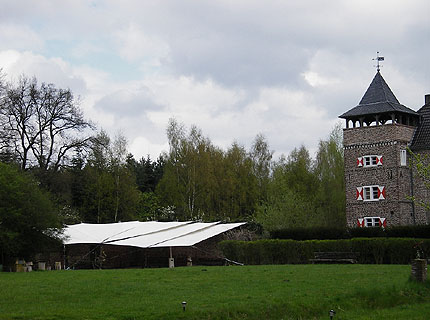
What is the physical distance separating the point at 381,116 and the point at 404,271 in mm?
23769

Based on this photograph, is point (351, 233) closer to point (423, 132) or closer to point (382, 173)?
point (382, 173)

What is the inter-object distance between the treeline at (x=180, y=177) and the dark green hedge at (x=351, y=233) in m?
6.87

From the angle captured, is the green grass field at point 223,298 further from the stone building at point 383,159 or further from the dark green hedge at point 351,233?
the stone building at point 383,159

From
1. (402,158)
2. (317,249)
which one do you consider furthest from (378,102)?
(317,249)

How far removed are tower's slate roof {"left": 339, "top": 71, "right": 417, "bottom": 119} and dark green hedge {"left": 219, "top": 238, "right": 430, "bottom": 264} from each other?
48.7 feet

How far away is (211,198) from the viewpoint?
57125mm

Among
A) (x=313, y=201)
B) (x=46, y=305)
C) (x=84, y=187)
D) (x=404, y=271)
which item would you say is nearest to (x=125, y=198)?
(x=84, y=187)

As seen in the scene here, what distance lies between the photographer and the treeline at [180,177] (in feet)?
146

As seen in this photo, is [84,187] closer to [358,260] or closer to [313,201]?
[313,201]

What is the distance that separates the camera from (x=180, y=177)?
56.1 meters

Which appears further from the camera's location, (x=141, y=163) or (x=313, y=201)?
(x=141, y=163)

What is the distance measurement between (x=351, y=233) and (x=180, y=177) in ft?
80.1

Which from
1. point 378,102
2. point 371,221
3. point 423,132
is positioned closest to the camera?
point 371,221

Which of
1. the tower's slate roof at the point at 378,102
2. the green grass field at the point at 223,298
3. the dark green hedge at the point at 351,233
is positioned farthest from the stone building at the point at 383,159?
the green grass field at the point at 223,298
